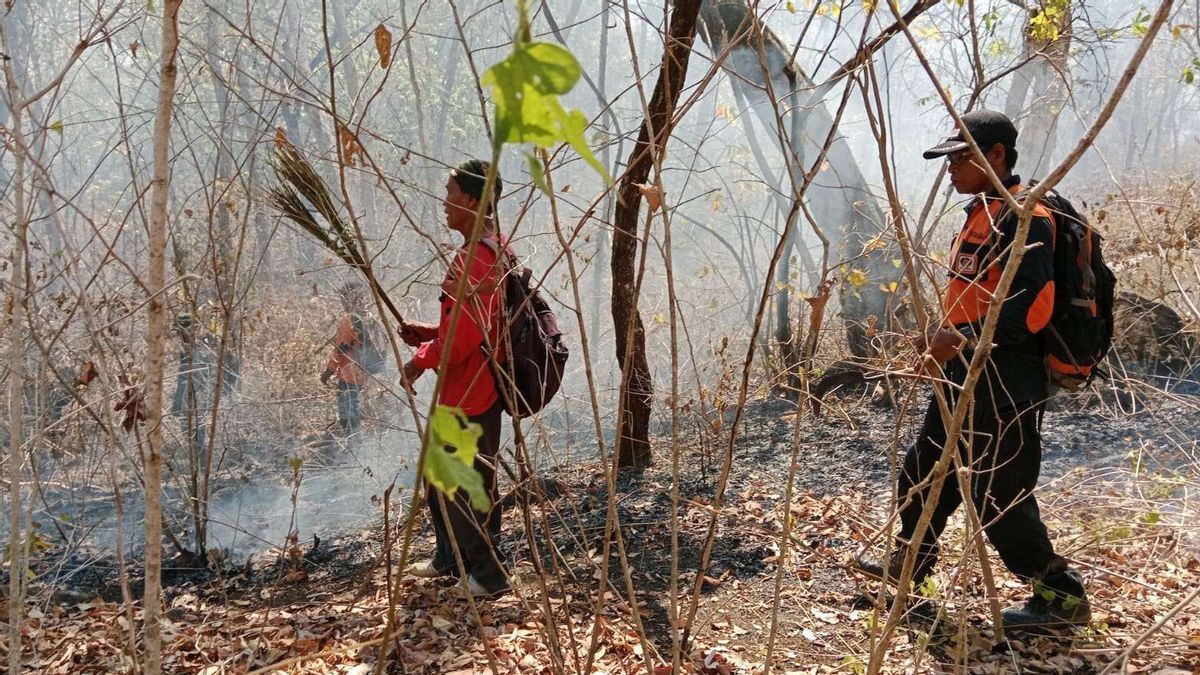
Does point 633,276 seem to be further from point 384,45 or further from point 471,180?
point 384,45

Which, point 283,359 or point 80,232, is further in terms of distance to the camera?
point 80,232

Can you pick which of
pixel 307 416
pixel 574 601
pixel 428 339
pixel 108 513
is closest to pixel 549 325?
pixel 428 339

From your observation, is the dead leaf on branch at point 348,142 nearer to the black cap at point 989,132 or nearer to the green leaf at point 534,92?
the green leaf at point 534,92

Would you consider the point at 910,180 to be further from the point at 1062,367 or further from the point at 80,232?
the point at 1062,367

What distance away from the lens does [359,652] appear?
3002mm

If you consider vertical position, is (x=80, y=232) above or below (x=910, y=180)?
below

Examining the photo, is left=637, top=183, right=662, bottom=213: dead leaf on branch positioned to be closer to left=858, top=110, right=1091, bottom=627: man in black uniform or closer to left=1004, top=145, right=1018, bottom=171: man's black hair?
left=858, top=110, right=1091, bottom=627: man in black uniform

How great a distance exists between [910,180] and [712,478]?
51755mm

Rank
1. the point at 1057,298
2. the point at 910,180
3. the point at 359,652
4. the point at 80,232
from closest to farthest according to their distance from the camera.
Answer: the point at 1057,298
the point at 359,652
the point at 80,232
the point at 910,180

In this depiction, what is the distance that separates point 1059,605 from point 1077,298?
113cm

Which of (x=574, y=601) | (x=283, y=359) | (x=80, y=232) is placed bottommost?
(x=574, y=601)

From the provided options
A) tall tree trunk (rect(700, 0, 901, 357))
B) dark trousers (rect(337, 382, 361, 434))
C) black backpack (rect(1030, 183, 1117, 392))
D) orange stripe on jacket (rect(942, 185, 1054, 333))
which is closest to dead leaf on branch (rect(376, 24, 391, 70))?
orange stripe on jacket (rect(942, 185, 1054, 333))

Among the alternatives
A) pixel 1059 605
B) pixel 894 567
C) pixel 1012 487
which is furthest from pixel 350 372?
pixel 1059 605

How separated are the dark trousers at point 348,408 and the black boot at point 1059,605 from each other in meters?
5.15
